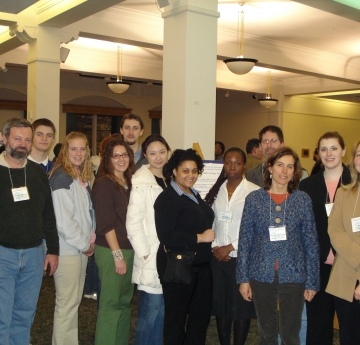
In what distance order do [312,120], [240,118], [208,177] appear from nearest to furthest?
1. [208,177]
2. [312,120]
3. [240,118]

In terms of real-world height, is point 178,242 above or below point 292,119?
below

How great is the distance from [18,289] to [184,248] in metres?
1.04

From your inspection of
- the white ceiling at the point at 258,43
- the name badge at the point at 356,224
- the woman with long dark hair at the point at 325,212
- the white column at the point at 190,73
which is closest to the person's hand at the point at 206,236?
the woman with long dark hair at the point at 325,212

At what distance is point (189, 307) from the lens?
2.96m

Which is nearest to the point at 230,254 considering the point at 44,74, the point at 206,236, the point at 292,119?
the point at 206,236

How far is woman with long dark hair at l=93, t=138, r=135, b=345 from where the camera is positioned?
3.00m

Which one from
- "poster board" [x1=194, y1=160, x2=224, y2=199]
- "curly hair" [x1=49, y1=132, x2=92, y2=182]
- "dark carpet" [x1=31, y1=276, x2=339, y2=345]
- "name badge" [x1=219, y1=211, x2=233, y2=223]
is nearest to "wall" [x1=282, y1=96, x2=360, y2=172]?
"dark carpet" [x1=31, y1=276, x2=339, y2=345]

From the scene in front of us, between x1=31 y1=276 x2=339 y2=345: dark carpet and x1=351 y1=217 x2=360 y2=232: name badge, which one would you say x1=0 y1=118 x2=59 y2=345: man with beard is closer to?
x1=31 y1=276 x2=339 y2=345: dark carpet

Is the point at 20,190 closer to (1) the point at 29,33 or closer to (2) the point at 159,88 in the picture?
(1) the point at 29,33

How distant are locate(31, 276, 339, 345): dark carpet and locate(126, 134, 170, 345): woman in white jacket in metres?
0.78

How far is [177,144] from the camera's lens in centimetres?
391

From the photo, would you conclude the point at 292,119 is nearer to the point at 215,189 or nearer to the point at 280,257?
the point at 215,189

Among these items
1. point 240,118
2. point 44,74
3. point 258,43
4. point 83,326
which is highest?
point 258,43

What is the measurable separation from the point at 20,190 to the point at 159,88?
1108 centimetres
